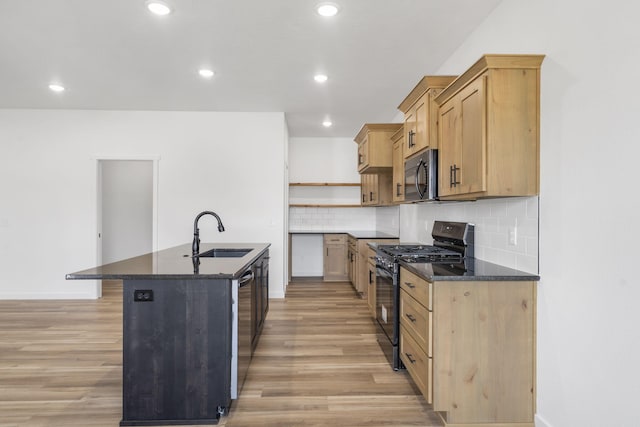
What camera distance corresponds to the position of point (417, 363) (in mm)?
2361

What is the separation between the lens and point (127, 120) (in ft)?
17.1

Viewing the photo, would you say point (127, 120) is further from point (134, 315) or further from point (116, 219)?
point (134, 315)

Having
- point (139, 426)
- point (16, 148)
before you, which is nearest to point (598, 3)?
point (139, 426)

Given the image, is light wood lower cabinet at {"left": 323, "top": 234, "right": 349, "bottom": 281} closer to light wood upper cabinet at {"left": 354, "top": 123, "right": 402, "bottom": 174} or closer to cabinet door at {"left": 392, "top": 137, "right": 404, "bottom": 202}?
light wood upper cabinet at {"left": 354, "top": 123, "right": 402, "bottom": 174}

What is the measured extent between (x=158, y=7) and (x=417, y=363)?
9.90 ft

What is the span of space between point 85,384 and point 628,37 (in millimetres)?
3784

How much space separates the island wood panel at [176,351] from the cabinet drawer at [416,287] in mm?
1175

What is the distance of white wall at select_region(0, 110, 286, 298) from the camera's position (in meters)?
5.16

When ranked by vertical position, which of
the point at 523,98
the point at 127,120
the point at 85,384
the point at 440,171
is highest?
the point at 127,120

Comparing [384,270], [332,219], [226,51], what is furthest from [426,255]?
[332,219]

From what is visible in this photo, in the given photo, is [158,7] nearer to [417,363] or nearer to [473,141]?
[473,141]

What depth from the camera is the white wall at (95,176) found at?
5156 millimetres

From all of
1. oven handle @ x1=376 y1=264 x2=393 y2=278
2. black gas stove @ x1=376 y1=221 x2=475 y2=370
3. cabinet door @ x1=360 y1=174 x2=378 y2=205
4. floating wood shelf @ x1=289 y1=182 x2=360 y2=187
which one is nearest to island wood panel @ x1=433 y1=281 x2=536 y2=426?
black gas stove @ x1=376 y1=221 x2=475 y2=370

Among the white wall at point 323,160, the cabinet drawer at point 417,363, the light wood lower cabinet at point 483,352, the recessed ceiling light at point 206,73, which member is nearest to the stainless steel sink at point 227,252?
the cabinet drawer at point 417,363
